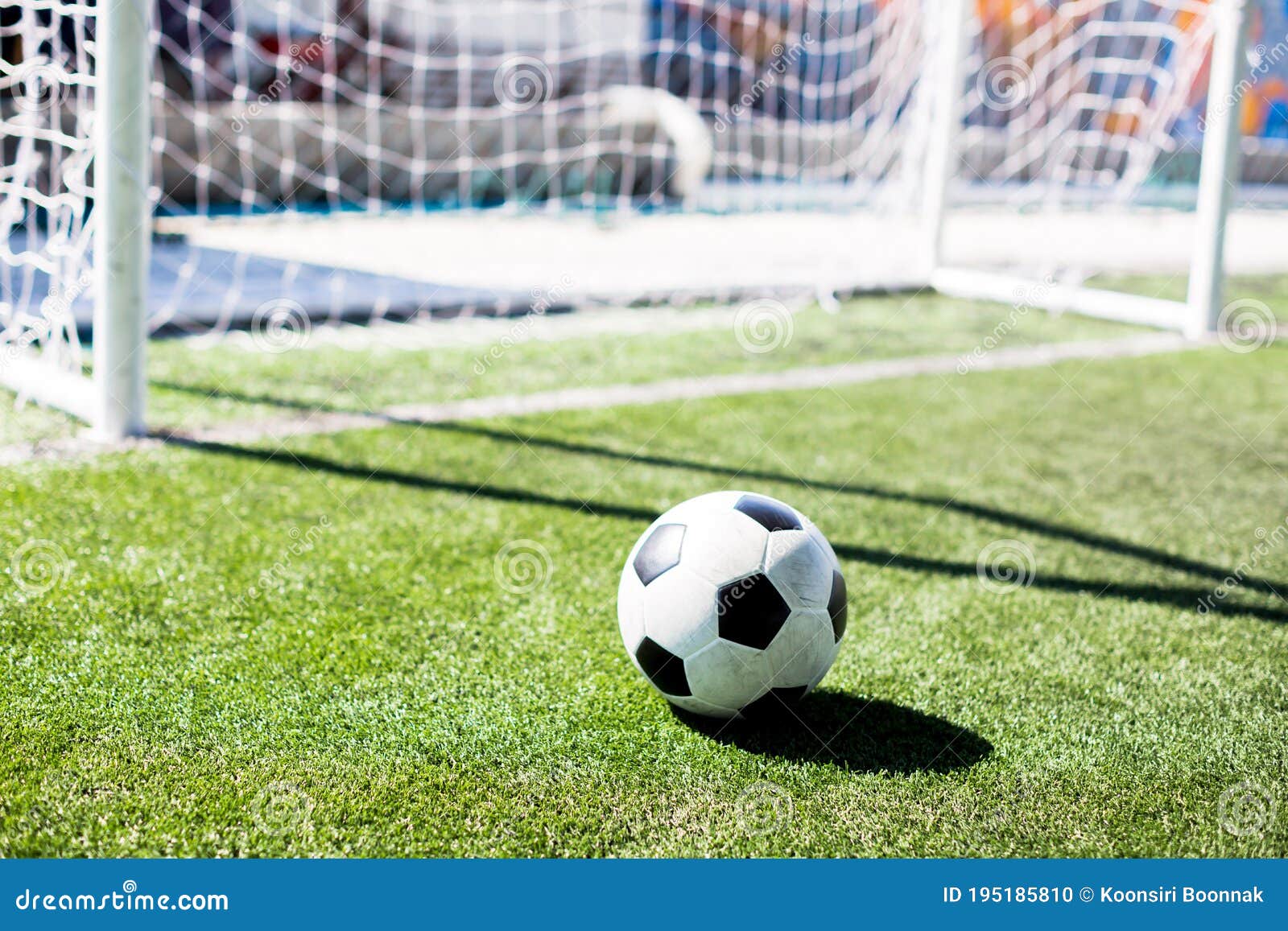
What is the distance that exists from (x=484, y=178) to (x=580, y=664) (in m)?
11.9

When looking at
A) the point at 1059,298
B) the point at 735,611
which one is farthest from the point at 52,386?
the point at 1059,298

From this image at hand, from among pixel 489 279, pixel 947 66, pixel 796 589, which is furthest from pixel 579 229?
pixel 796 589

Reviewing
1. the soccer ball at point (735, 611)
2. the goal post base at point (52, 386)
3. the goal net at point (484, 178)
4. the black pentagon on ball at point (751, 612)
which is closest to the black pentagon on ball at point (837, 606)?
the soccer ball at point (735, 611)

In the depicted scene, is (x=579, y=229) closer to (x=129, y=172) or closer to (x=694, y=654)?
(x=129, y=172)

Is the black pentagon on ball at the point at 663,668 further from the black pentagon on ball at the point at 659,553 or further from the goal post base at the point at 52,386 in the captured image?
the goal post base at the point at 52,386

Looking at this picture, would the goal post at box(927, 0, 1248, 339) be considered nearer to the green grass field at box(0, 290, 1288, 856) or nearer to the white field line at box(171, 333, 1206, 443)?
the white field line at box(171, 333, 1206, 443)

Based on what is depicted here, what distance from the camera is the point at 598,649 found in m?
3.12

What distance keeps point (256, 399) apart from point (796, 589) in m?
3.59

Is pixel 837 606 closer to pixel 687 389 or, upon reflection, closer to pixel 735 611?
pixel 735 611

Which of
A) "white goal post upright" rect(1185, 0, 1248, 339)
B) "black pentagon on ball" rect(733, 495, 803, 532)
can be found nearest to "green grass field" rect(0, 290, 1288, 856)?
"black pentagon on ball" rect(733, 495, 803, 532)

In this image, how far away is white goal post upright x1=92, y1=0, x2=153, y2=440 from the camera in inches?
173

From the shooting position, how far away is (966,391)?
6234 mm

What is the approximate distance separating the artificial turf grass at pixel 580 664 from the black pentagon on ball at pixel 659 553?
1.09ft

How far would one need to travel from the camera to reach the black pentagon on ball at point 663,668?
2.63 meters
